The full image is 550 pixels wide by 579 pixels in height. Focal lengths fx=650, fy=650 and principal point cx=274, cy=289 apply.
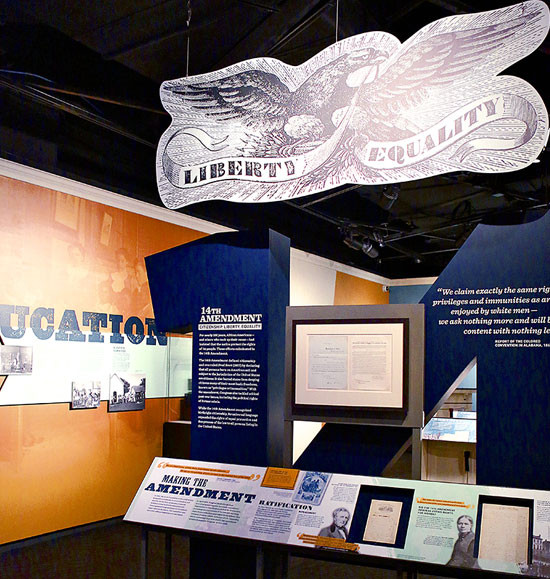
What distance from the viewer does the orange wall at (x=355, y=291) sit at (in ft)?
34.6

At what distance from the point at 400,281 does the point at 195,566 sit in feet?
31.5

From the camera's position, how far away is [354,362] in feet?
10.3

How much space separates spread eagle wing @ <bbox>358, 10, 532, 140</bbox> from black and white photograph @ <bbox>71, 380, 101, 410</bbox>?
3.82 m

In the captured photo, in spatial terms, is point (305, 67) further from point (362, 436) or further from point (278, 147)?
point (362, 436)

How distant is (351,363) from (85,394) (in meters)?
3.30

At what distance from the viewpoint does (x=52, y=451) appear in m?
5.36

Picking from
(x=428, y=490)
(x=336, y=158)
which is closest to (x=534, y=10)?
(x=336, y=158)

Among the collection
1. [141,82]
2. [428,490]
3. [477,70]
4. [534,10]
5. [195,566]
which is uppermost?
[141,82]

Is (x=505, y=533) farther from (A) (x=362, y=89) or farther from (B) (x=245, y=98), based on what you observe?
(B) (x=245, y=98)

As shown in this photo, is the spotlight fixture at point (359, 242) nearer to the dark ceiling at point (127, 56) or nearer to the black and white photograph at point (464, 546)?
the dark ceiling at point (127, 56)

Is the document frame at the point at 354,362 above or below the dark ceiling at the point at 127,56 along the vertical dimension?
below

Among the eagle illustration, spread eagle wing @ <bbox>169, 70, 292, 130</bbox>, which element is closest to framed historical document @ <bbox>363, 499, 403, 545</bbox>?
the eagle illustration

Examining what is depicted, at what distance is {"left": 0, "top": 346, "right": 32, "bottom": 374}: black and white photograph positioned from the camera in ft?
16.4

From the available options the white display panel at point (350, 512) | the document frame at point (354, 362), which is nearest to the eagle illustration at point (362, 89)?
the document frame at point (354, 362)
